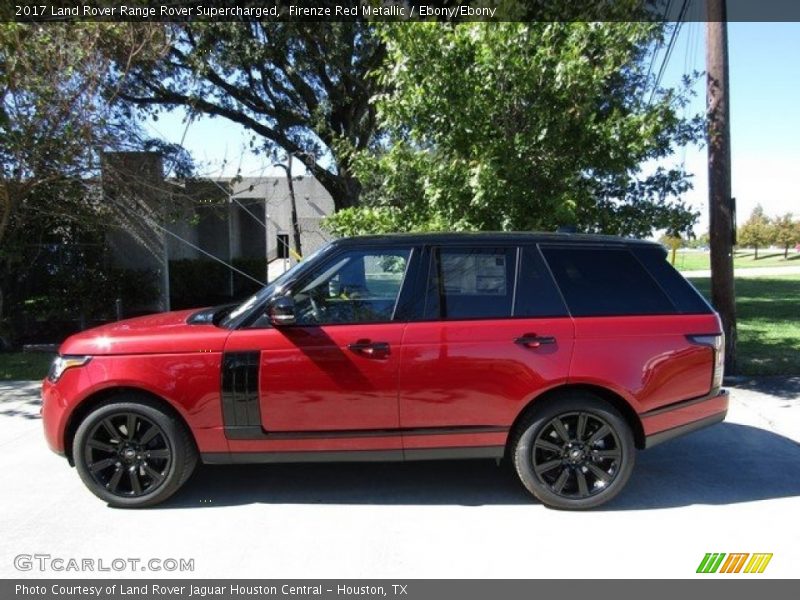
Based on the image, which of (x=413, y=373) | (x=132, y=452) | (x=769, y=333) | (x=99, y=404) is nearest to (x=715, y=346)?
(x=413, y=373)

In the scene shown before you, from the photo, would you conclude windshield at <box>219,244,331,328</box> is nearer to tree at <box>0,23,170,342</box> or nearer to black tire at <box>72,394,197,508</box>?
black tire at <box>72,394,197,508</box>

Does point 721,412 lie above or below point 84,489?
above

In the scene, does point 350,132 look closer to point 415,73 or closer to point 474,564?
point 415,73

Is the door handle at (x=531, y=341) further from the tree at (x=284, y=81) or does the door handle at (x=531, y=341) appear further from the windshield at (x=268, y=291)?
the tree at (x=284, y=81)

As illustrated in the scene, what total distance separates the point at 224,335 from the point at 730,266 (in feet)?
21.7

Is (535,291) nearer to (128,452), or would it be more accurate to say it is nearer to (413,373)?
(413,373)

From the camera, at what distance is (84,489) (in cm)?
472

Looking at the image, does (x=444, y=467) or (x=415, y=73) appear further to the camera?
(x=415, y=73)

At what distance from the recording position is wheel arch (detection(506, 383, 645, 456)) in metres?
4.27

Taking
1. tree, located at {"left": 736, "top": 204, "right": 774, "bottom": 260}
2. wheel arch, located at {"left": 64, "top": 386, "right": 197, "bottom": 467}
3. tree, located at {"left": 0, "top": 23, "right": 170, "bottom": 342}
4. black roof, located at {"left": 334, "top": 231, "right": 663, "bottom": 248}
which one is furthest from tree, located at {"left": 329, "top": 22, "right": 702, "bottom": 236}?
tree, located at {"left": 736, "top": 204, "right": 774, "bottom": 260}

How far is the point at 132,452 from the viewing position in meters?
4.26

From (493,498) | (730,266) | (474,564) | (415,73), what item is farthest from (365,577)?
(730,266)

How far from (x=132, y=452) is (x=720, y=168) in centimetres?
737

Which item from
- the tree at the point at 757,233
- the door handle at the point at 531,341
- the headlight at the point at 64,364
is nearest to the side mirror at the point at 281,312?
the headlight at the point at 64,364
